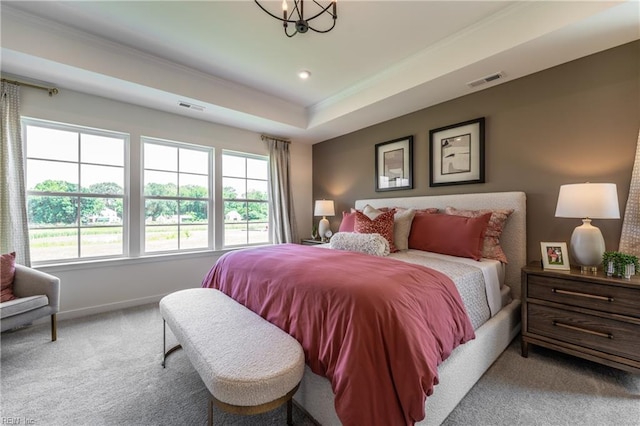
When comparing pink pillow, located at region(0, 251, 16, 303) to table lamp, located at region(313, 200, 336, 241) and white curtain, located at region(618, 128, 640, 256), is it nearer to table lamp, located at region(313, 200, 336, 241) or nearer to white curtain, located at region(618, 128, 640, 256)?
table lamp, located at region(313, 200, 336, 241)

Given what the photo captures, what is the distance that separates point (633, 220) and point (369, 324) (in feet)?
7.62

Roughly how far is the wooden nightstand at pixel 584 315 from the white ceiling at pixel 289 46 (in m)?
1.78

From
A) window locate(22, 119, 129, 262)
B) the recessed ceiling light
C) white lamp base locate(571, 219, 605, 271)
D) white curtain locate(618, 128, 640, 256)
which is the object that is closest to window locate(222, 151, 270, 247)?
window locate(22, 119, 129, 262)

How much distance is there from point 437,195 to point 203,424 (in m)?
3.00

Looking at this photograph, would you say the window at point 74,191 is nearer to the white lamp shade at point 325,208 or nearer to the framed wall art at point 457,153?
the white lamp shade at point 325,208

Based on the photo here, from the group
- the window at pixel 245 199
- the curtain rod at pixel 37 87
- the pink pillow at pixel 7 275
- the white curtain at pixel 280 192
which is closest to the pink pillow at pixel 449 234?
the white curtain at pixel 280 192

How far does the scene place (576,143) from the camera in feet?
7.38

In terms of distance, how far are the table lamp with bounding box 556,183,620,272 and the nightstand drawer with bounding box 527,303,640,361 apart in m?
0.37

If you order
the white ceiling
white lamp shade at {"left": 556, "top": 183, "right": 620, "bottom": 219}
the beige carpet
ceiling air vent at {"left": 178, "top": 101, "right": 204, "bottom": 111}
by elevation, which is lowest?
the beige carpet

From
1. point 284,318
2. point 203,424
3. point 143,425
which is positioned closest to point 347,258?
point 284,318

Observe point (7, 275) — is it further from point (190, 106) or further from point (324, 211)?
point (324, 211)

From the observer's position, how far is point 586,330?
1.79 metres

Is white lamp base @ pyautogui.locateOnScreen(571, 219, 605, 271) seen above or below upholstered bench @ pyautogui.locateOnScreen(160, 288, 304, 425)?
above

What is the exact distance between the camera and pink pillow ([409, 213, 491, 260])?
2311 mm
